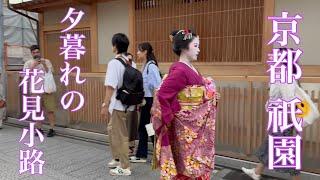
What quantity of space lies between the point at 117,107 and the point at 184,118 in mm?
1690

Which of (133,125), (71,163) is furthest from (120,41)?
(71,163)

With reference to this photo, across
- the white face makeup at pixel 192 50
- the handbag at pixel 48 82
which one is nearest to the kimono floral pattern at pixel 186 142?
the white face makeup at pixel 192 50

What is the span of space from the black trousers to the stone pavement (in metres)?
0.23

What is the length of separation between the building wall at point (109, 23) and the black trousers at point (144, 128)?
3237mm

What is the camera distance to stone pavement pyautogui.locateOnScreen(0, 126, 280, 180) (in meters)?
4.72

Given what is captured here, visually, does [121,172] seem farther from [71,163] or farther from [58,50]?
[58,50]

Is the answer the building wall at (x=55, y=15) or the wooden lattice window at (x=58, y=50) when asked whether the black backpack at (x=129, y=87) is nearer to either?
the wooden lattice window at (x=58, y=50)

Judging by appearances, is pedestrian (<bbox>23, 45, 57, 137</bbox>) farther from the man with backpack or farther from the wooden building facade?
the man with backpack

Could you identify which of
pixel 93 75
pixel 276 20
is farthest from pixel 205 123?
pixel 93 75

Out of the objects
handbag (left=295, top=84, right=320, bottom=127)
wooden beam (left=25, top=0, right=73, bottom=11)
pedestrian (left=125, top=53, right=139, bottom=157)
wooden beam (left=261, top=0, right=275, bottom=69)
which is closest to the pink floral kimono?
handbag (left=295, top=84, right=320, bottom=127)

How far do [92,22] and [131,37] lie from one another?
4.81 ft

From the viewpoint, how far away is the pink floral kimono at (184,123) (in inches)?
118

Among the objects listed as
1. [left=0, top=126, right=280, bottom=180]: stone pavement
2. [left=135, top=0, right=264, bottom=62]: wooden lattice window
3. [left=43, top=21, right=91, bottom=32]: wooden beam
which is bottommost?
[left=0, top=126, right=280, bottom=180]: stone pavement

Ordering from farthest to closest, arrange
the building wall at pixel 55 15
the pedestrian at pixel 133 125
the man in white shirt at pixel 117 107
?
the building wall at pixel 55 15 < the pedestrian at pixel 133 125 < the man in white shirt at pixel 117 107
